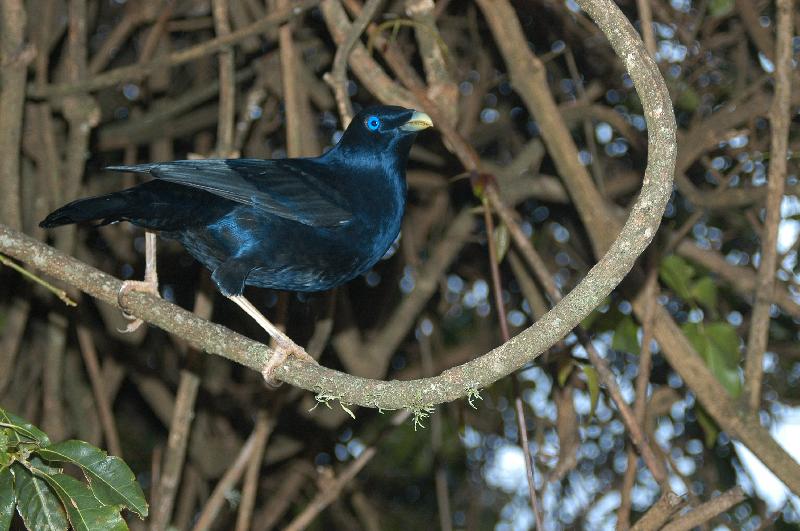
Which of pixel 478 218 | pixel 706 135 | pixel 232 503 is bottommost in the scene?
pixel 232 503

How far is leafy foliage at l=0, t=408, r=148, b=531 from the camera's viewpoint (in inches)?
94.3

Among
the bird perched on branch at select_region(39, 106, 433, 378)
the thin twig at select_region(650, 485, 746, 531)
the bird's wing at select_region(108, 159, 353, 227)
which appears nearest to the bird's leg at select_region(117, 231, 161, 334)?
the bird perched on branch at select_region(39, 106, 433, 378)

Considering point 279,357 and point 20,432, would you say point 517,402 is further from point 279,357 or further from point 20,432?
point 20,432

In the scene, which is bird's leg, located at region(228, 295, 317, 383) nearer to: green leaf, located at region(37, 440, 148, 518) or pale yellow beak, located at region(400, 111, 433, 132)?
green leaf, located at region(37, 440, 148, 518)

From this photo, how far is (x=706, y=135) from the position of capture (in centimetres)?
456

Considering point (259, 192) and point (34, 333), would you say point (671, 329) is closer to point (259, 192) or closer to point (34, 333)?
point (259, 192)

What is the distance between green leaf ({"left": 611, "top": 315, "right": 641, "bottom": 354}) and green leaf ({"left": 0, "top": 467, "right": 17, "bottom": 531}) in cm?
256

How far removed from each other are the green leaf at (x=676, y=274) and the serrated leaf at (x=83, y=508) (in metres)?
2.65

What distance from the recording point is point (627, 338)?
13.6 ft

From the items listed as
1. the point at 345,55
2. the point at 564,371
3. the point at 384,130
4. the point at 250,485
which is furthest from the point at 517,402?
the point at 345,55

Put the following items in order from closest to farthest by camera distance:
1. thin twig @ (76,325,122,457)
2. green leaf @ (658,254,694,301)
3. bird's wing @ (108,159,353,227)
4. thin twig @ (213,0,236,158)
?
bird's wing @ (108,159,353,227) < green leaf @ (658,254,694,301) < thin twig @ (213,0,236,158) < thin twig @ (76,325,122,457)

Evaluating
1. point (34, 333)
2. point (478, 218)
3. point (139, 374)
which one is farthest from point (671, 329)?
point (34, 333)

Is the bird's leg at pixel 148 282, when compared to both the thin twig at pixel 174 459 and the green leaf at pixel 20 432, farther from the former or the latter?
the green leaf at pixel 20 432

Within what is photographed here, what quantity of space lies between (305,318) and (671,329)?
230 centimetres
